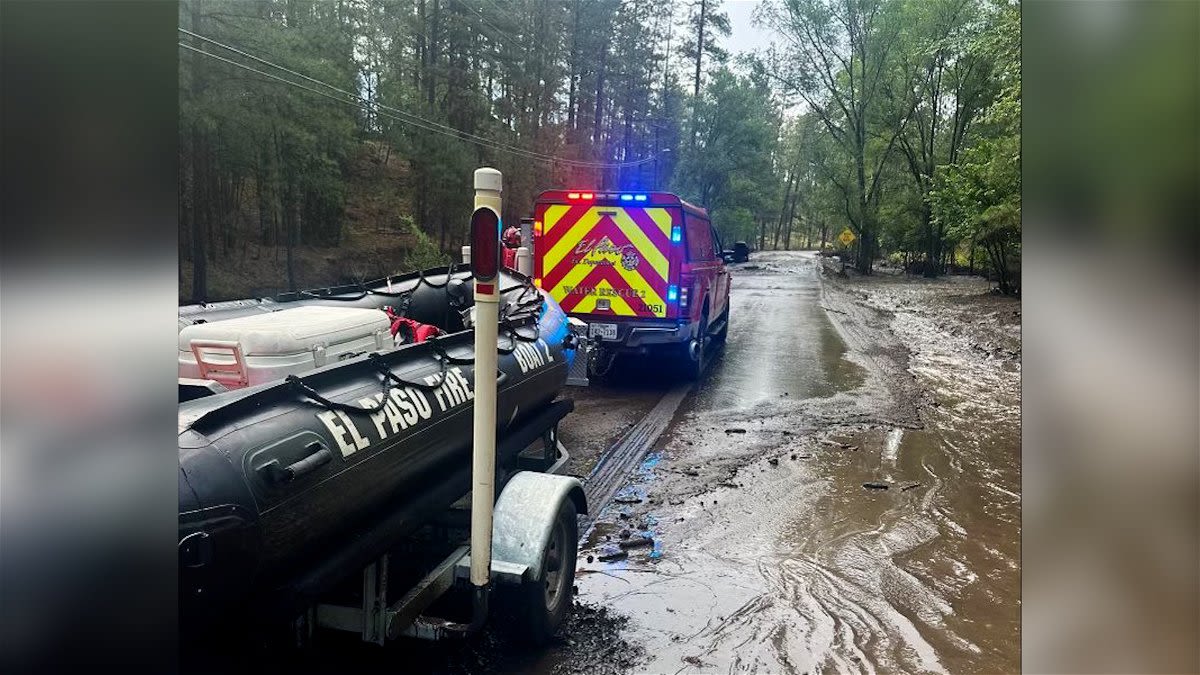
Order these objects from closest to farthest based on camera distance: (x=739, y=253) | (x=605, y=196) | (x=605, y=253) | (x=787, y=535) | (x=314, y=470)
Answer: (x=314, y=470), (x=787, y=535), (x=605, y=196), (x=605, y=253), (x=739, y=253)

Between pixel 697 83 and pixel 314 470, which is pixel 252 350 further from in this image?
pixel 697 83

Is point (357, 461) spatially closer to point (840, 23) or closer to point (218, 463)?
point (218, 463)

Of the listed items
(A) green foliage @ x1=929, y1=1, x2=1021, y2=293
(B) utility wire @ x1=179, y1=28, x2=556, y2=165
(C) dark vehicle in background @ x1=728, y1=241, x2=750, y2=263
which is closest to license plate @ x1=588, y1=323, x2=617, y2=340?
(C) dark vehicle in background @ x1=728, y1=241, x2=750, y2=263

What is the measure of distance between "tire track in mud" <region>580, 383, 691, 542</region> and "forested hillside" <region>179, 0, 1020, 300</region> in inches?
150

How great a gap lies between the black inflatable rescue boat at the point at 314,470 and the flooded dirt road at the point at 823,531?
112 centimetres

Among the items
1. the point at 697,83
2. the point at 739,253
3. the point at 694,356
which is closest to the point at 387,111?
the point at 739,253

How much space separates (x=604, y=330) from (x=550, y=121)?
2636 centimetres

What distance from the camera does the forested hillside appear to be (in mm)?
17516

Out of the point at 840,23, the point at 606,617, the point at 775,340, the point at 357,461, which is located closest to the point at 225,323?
the point at 357,461

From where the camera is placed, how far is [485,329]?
2537 mm

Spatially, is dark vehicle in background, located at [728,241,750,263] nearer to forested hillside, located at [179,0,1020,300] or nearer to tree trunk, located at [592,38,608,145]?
forested hillside, located at [179,0,1020,300]

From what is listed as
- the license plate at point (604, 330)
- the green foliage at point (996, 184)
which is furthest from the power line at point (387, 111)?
the green foliage at point (996, 184)

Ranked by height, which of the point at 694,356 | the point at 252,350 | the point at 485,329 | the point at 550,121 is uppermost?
the point at 550,121
